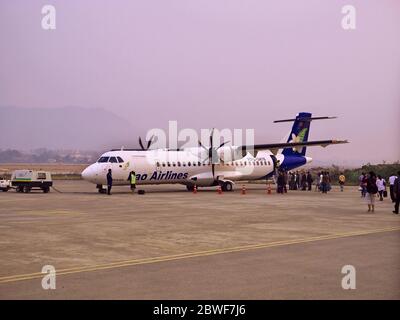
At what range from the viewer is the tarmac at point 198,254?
23.0 feet

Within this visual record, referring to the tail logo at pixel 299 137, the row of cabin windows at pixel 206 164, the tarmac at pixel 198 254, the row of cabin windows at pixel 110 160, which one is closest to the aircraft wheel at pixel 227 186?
the row of cabin windows at pixel 206 164

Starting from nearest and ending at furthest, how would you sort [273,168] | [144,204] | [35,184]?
[144,204], [35,184], [273,168]

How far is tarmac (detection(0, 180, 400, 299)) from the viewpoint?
23.0 feet

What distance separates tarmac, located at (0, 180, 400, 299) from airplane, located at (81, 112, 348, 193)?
→ 11.3 metres

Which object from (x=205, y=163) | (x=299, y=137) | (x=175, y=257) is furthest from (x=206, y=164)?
(x=175, y=257)

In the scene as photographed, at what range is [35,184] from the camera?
31.9 metres

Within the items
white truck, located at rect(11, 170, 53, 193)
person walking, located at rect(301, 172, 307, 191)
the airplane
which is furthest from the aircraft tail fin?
white truck, located at rect(11, 170, 53, 193)

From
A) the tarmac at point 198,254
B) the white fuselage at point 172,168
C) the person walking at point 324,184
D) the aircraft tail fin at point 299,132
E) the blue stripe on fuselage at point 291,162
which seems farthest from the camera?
the aircraft tail fin at point 299,132

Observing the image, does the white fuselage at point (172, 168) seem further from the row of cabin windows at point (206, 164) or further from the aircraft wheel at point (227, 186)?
the aircraft wheel at point (227, 186)

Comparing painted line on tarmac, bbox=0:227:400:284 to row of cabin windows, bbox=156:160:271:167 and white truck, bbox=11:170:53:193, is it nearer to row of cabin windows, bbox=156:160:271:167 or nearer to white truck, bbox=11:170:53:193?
row of cabin windows, bbox=156:160:271:167

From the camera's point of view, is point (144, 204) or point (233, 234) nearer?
point (233, 234)
